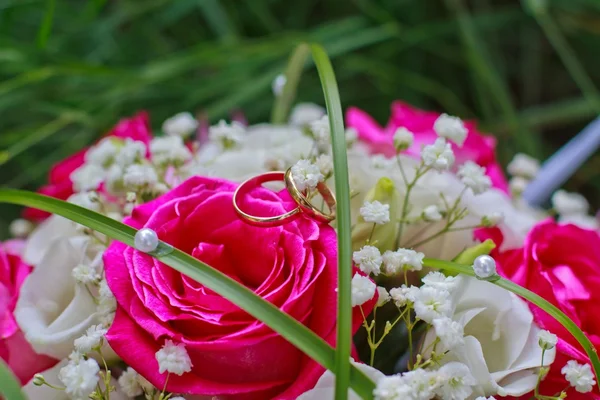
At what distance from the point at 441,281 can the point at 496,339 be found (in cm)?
6

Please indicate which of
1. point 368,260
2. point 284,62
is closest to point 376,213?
point 368,260

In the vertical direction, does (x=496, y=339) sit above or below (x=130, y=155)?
below

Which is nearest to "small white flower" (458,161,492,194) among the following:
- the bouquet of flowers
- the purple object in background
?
the bouquet of flowers

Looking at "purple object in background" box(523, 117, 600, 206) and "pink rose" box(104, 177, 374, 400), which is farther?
"purple object in background" box(523, 117, 600, 206)

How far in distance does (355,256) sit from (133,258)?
4.0 inches

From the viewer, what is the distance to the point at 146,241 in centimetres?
27

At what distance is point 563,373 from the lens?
1.00ft

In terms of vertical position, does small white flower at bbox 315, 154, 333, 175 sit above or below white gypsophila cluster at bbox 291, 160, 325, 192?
above

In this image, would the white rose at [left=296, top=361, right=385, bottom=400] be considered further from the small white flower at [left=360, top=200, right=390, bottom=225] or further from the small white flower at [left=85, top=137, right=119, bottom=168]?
the small white flower at [left=85, top=137, right=119, bottom=168]

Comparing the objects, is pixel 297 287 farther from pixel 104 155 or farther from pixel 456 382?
pixel 104 155

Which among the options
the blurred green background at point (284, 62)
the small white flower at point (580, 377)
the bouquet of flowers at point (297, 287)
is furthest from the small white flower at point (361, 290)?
the blurred green background at point (284, 62)

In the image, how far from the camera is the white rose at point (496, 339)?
0.30 meters

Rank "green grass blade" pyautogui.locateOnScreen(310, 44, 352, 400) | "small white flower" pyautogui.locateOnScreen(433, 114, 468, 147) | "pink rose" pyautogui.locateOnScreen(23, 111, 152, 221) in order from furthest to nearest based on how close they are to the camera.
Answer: "pink rose" pyautogui.locateOnScreen(23, 111, 152, 221) < "small white flower" pyautogui.locateOnScreen(433, 114, 468, 147) < "green grass blade" pyautogui.locateOnScreen(310, 44, 352, 400)

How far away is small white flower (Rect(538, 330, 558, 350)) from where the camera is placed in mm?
288
